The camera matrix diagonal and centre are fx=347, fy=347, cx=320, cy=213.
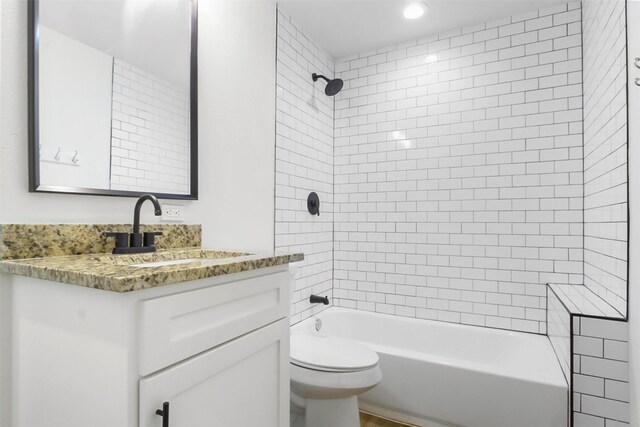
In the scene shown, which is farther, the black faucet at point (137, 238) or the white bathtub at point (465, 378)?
the white bathtub at point (465, 378)

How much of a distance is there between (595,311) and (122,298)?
6.14ft

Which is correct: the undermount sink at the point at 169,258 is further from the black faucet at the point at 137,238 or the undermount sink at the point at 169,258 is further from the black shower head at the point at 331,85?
the black shower head at the point at 331,85

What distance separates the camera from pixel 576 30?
221 centimetres

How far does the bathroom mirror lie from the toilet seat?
96 centimetres

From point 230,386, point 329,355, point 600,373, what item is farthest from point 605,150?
point 230,386

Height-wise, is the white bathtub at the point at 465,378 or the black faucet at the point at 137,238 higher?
the black faucet at the point at 137,238

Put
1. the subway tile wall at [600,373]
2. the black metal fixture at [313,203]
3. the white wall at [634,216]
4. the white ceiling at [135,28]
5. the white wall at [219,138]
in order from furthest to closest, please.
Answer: the black metal fixture at [313,203], the subway tile wall at [600,373], the white wall at [634,216], the white ceiling at [135,28], the white wall at [219,138]

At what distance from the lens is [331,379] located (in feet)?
5.32

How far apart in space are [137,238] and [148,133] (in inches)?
18.1

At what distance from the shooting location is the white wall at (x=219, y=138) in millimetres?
1035

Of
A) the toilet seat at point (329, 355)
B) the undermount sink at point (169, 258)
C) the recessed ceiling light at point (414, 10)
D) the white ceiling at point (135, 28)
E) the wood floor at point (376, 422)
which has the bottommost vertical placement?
the wood floor at point (376, 422)

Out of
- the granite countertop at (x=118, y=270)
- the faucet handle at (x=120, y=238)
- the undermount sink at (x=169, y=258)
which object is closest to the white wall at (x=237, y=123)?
the undermount sink at (x=169, y=258)

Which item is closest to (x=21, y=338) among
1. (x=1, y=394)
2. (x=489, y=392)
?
(x=1, y=394)

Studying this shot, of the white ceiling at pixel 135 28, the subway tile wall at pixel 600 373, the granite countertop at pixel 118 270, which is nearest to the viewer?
the granite countertop at pixel 118 270
